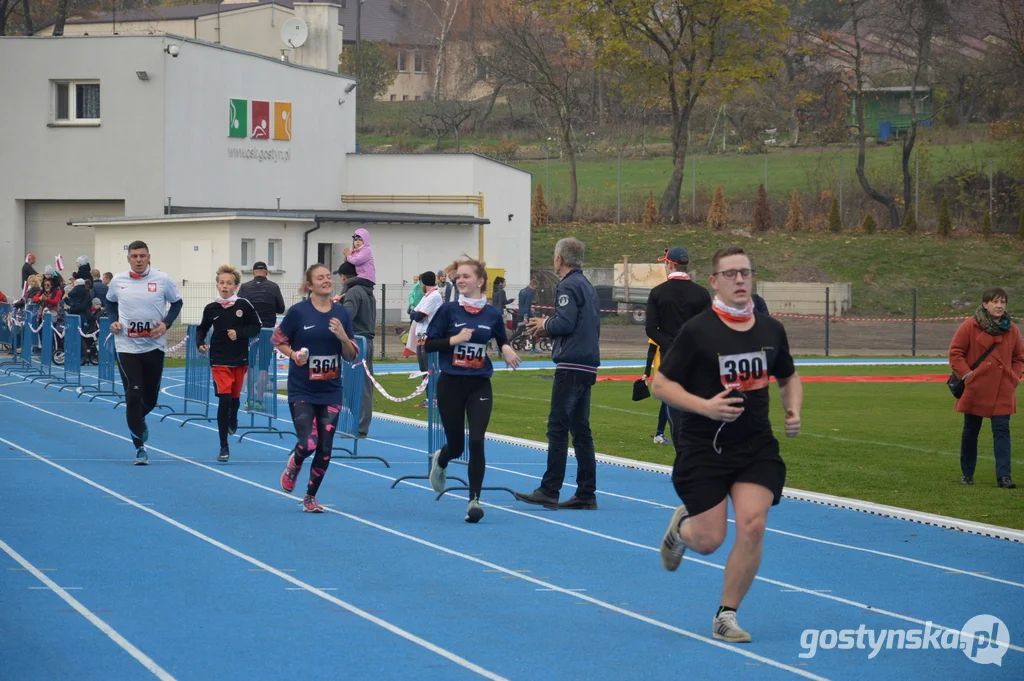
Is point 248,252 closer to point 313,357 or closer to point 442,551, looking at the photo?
point 313,357

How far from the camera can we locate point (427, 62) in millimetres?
100688

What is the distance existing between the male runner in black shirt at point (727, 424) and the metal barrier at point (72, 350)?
17873mm

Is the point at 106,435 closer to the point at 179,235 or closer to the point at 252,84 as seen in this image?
the point at 179,235

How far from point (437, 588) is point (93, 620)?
209 centimetres

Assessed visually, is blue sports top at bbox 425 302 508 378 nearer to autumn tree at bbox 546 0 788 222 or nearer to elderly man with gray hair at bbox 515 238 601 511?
elderly man with gray hair at bbox 515 238 601 511

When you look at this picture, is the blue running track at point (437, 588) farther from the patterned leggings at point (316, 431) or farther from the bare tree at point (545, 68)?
the bare tree at point (545, 68)

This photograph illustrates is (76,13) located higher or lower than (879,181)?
higher

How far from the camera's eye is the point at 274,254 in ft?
138

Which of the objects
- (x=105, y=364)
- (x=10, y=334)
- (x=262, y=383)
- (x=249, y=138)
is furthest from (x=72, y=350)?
(x=249, y=138)

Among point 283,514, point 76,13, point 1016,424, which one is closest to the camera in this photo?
point 283,514

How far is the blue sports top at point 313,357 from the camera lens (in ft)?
36.6

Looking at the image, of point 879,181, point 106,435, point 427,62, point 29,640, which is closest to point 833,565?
point 29,640

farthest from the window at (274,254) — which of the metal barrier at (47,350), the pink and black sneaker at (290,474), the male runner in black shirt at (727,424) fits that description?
the male runner in black shirt at (727,424)

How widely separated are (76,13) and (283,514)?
5602cm
